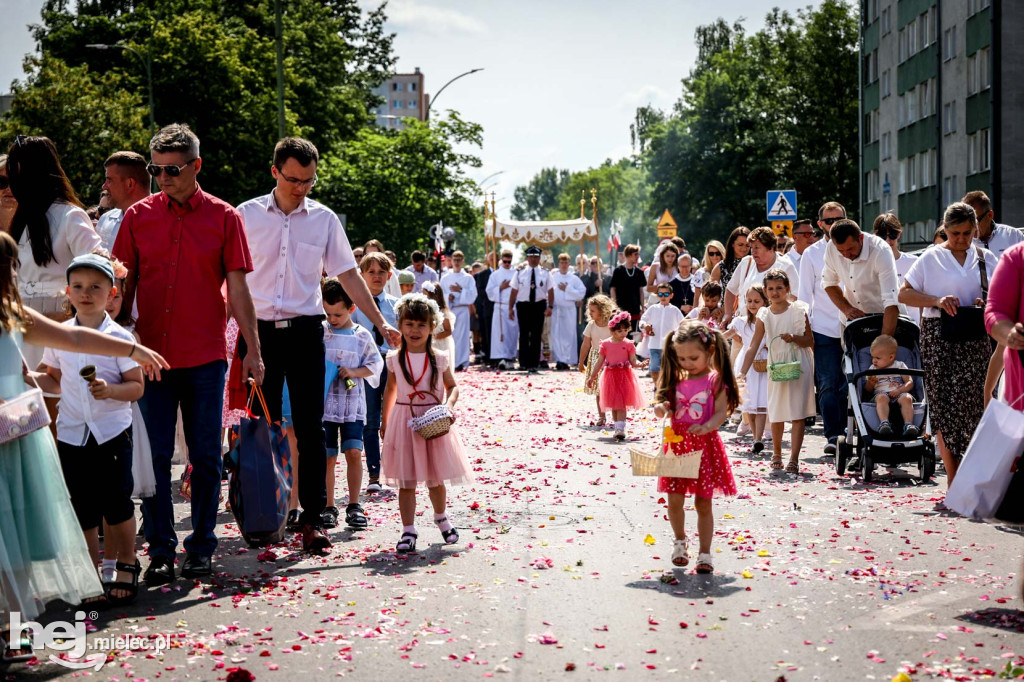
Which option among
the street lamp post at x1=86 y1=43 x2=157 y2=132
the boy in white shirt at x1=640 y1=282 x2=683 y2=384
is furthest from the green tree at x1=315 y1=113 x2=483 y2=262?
the boy in white shirt at x1=640 y1=282 x2=683 y2=384

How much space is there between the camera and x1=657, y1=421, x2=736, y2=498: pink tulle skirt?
763cm

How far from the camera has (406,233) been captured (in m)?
39.9

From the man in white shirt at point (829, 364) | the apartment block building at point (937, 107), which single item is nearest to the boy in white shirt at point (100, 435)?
the man in white shirt at point (829, 364)

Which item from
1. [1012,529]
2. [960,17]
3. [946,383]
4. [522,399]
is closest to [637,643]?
[1012,529]

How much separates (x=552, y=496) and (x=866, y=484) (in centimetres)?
269

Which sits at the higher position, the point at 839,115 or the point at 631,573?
the point at 839,115

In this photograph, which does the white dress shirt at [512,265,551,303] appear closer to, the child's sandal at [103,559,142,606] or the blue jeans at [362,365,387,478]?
the blue jeans at [362,365,387,478]

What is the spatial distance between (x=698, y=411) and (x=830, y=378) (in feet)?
17.7

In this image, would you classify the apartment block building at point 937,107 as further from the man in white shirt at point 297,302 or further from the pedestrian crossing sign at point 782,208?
the man in white shirt at point 297,302

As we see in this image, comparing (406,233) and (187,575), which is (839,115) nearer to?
(406,233)

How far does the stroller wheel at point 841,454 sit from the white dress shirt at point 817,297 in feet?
5.43

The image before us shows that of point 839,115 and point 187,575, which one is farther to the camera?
point 839,115

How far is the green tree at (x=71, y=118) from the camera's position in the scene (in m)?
41.1

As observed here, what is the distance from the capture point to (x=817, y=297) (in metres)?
13.1
